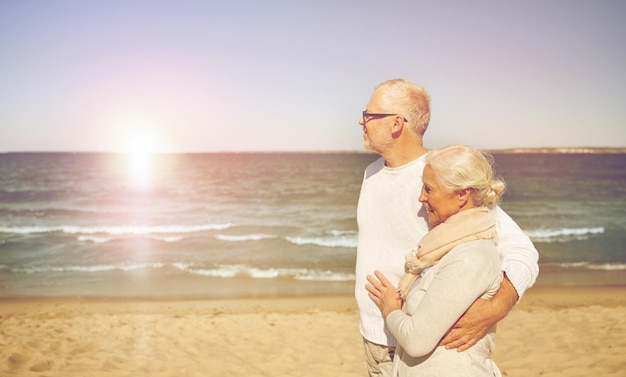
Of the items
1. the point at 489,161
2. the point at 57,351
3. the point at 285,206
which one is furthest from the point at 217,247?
the point at 489,161

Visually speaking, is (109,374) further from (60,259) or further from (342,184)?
(342,184)

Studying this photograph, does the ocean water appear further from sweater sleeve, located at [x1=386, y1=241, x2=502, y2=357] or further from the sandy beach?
sweater sleeve, located at [x1=386, y1=241, x2=502, y2=357]

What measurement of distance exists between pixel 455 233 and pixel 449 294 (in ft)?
0.82

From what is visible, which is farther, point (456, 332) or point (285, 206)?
point (285, 206)

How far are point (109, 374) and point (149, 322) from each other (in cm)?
225

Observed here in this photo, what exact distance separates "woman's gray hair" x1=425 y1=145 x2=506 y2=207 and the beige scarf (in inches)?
2.7

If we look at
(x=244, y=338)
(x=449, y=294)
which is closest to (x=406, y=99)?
(x=449, y=294)

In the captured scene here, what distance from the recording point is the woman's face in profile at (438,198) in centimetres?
189

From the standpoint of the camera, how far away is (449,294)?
1658 mm

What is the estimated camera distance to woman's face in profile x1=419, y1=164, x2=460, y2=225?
189 cm

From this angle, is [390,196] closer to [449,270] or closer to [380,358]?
[449,270]

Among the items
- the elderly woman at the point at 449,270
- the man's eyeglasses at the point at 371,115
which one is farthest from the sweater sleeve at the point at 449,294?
the man's eyeglasses at the point at 371,115

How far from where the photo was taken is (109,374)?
17.7 feet

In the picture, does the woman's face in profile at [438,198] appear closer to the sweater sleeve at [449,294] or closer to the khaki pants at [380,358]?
the sweater sleeve at [449,294]
